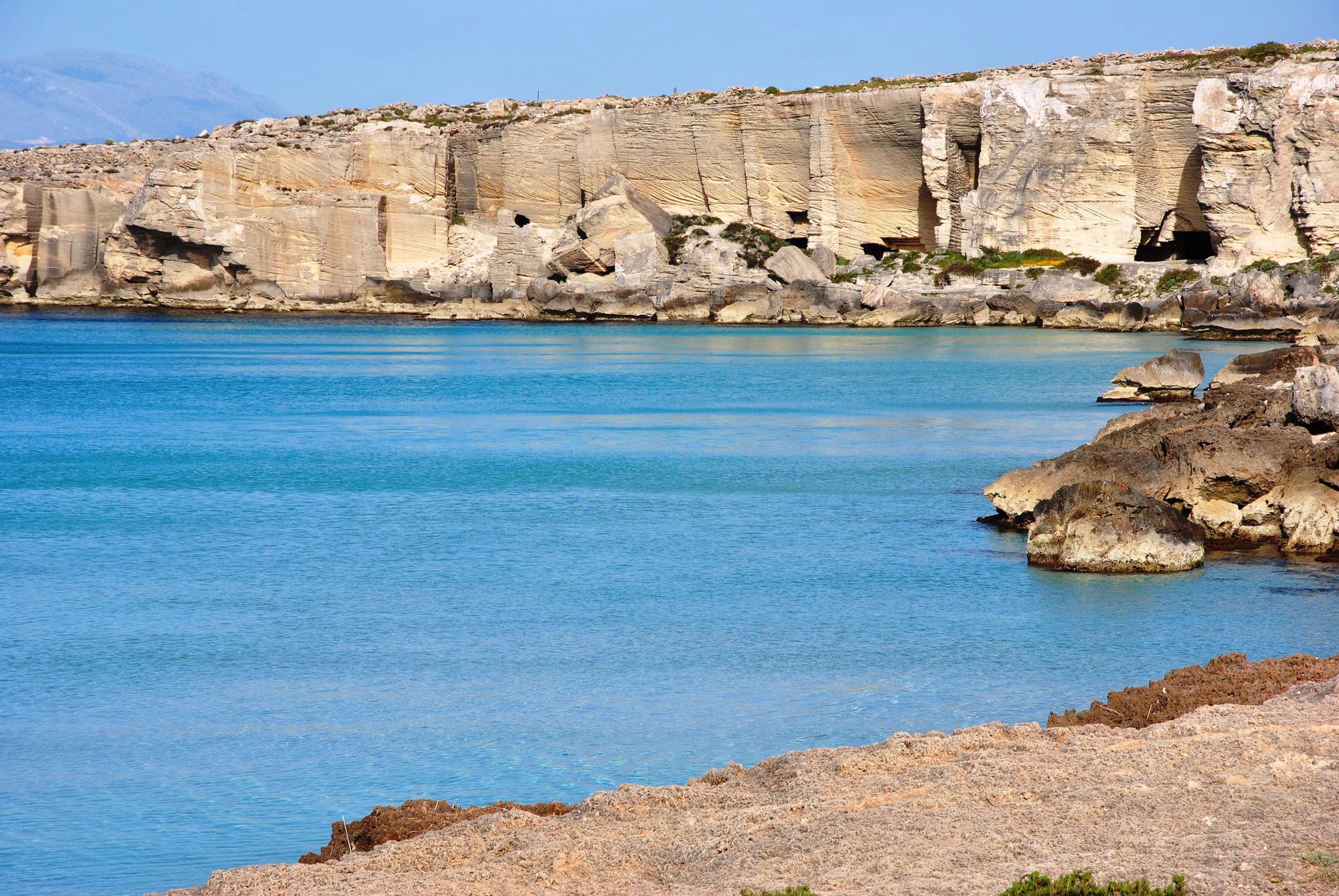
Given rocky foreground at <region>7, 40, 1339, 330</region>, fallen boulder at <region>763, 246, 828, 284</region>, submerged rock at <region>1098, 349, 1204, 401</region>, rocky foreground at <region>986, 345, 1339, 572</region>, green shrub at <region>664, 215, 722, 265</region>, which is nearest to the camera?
rocky foreground at <region>986, 345, 1339, 572</region>

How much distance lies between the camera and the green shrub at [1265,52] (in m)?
48.7

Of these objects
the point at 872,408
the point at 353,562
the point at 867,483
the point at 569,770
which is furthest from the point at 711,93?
the point at 569,770

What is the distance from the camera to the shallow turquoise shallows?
7105mm

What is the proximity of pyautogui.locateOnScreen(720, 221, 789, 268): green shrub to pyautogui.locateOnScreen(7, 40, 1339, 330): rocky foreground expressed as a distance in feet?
0.53

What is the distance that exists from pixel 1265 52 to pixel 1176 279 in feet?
37.9

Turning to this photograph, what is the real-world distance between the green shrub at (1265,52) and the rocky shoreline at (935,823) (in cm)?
5019

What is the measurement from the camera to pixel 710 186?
56.8m

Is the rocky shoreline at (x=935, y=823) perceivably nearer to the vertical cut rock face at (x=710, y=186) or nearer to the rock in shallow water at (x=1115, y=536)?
the rock in shallow water at (x=1115, y=536)

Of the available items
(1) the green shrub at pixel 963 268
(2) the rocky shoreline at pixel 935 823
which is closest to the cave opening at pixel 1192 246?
(1) the green shrub at pixel 963 268

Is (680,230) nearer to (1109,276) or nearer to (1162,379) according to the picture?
(1109,276)

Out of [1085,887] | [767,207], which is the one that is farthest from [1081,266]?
[1085,887]

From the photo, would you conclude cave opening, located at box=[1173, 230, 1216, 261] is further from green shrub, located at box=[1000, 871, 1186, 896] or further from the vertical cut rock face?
green shrub, located at box=[1000, 871, 1186, 896]

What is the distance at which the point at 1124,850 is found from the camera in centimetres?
405

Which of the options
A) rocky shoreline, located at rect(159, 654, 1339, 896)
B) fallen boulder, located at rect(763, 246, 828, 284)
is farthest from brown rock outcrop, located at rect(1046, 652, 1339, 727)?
fallen boulder, located at rect(763, 246, 828, 284)
